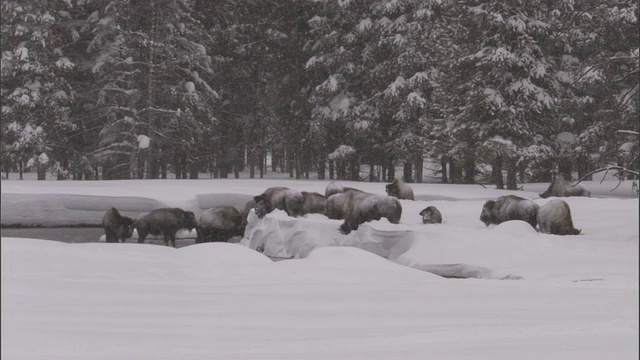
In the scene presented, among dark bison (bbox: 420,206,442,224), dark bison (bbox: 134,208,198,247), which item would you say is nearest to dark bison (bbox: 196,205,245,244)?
dark bison (bbox: 134,208,198,247)

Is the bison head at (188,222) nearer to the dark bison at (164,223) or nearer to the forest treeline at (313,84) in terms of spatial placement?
the dark bison at (164,223)

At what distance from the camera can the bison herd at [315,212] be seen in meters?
15.2

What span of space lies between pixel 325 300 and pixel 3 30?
26.0 m

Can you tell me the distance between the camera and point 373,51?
107 feet

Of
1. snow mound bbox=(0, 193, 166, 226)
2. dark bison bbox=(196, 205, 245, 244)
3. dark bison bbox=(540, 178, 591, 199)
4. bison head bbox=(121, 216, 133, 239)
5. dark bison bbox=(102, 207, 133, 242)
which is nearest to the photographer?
dark bison bbox=(102, 207, 133, 242)

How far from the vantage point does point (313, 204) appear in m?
19.6

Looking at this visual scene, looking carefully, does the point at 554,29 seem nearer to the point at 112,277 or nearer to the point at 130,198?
the point at 130,198

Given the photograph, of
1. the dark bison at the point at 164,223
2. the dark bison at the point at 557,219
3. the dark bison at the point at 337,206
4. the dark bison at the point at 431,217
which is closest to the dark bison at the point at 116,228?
the dark bison at the point at 164,223

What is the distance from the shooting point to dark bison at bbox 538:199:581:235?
14.3 m

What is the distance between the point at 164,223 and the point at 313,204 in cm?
451

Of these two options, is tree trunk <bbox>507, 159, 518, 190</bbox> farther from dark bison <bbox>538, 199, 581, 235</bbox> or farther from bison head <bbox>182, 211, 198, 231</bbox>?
bison head <bbox>182, 211, 198, 231</bbox>

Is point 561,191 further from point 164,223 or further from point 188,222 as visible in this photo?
point 164,223

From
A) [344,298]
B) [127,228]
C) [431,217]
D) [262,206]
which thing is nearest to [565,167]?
[431,217]

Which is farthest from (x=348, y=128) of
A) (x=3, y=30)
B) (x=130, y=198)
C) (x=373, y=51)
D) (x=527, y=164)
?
(x=3, y=30)
